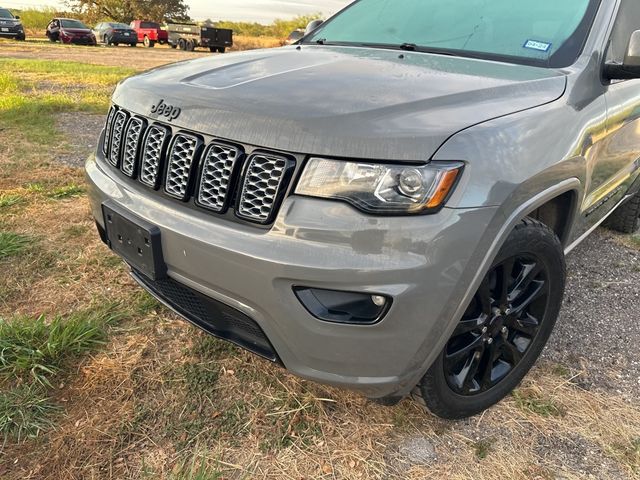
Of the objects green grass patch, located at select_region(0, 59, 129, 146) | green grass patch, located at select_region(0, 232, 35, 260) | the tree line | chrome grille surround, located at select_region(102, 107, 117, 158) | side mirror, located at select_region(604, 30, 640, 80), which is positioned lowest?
the tree line

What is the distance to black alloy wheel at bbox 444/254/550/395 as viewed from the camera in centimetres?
192

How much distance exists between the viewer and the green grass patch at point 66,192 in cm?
424

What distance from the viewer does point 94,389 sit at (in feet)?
7.13

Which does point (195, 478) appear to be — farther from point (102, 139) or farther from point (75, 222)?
point (75, 222)

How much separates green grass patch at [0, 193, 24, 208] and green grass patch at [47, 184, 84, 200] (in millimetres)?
216

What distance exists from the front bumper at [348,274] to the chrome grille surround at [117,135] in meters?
0.70

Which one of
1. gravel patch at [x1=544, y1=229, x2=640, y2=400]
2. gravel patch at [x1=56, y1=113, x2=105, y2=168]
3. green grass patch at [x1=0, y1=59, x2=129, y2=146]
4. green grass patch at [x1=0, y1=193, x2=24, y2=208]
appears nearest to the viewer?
gravel patch at [x1=544, y1=229, x2=640, y2=400]

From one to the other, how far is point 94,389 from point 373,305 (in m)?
1.31

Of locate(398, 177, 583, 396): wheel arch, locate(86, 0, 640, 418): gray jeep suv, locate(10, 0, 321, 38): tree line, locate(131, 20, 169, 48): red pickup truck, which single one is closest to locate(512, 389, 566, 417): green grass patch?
locate(86, 0, 640, 418): gray jeep suv

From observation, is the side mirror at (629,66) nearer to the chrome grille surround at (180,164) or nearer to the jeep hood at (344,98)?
the jeep hood at (344,98)

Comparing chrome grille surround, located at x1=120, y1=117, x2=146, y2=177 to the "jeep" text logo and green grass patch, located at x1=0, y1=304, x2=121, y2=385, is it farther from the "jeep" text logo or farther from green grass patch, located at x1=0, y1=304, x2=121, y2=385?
green grass patch, located at x1=0, y1=304, x2=121, y2=385

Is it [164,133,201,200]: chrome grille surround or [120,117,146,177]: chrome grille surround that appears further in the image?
[120,117,146,177]: chrome grille surround

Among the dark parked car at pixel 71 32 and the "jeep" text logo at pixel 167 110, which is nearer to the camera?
the "jeep" text logo at pixel 167 110

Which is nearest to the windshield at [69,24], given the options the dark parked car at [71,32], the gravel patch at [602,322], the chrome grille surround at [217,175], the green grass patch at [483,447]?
the dark parked car at [71,32]
